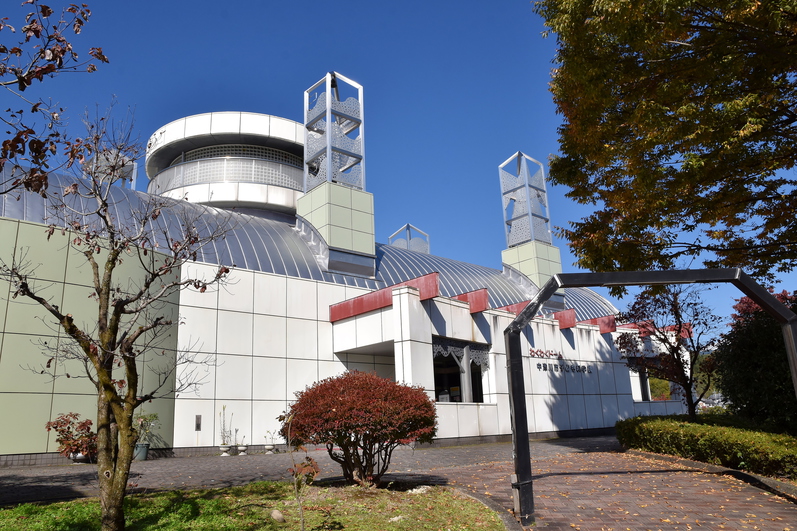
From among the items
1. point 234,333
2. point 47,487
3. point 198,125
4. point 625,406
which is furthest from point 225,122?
point 625,406

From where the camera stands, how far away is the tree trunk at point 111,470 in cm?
694

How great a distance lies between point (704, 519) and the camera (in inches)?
325

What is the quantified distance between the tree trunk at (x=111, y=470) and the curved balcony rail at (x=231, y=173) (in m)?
25.1

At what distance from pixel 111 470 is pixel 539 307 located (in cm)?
603

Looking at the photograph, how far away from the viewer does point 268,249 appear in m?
24.8

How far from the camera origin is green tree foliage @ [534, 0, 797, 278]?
32.2ft

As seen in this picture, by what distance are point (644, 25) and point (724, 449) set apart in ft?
28.2

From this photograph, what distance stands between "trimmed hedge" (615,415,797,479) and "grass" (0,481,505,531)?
5891 millimetres

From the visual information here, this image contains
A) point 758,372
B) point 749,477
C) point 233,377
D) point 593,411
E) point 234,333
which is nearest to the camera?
point 749,477

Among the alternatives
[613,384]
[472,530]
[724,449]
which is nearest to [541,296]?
[472,530]

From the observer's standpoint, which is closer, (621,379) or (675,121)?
(675,121)

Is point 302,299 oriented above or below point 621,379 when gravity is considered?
above

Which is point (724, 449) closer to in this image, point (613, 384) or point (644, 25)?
point (644, 25)

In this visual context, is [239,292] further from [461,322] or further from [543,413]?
[543,413]
